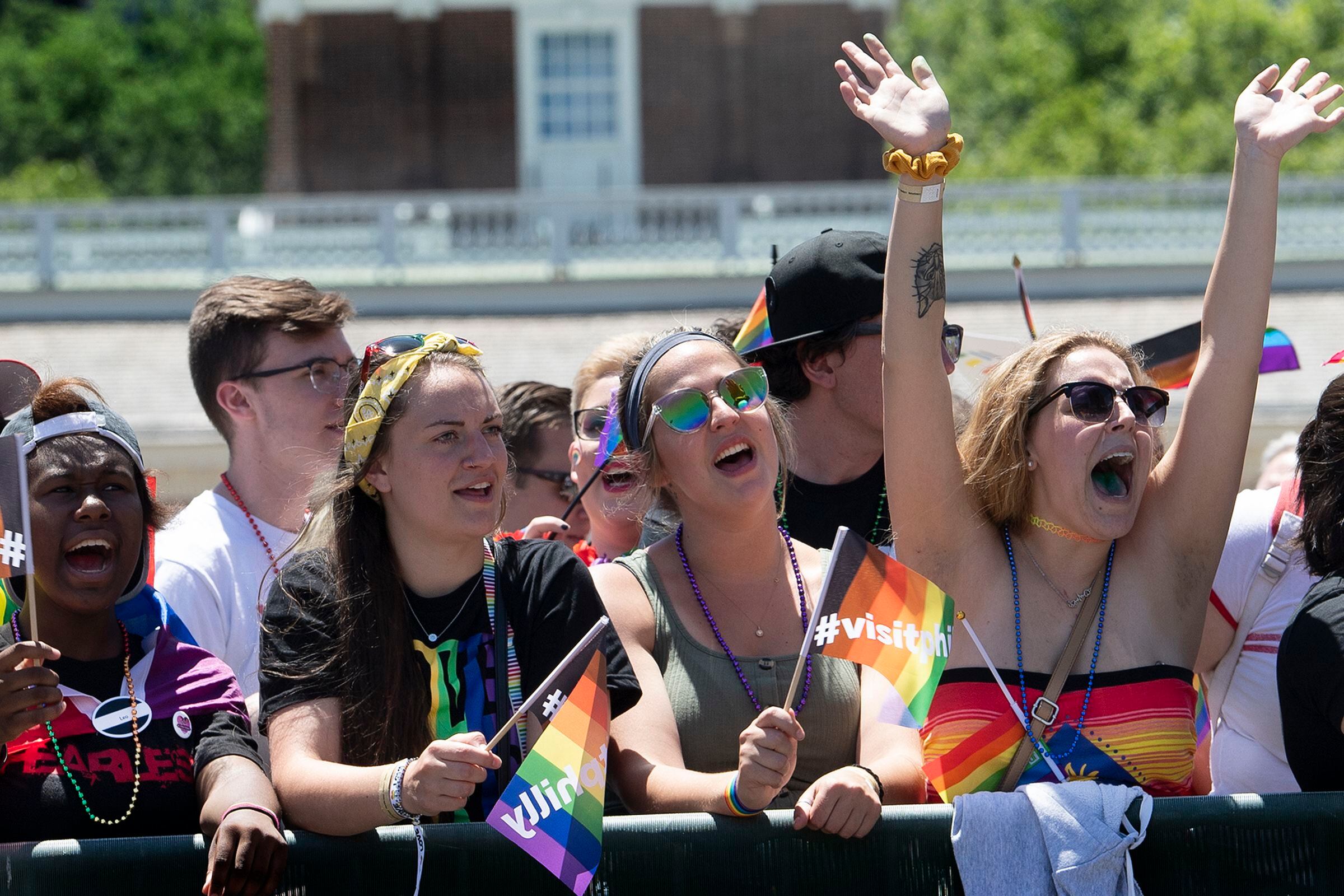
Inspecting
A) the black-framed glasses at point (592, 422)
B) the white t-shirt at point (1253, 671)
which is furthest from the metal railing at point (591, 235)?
the white t-shirt at point (1253, 671)

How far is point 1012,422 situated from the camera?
3.03 m

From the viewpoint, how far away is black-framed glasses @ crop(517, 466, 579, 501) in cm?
489

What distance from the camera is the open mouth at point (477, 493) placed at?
297cm

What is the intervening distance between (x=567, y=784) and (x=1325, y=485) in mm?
1595

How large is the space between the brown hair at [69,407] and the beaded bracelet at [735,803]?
133 centimetres

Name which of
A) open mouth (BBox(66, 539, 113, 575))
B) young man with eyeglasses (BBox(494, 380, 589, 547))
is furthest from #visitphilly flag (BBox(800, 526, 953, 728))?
young man with eyeglasses (BBox(494, 380, 589, 547))

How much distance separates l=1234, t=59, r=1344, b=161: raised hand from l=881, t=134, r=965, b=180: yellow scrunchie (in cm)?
57

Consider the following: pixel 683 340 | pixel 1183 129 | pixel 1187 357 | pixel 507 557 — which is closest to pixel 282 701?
pixel 507 557

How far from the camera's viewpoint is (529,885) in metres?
2.61

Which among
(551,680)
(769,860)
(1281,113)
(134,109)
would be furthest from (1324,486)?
(134,109)

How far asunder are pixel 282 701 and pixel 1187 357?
2.88 m

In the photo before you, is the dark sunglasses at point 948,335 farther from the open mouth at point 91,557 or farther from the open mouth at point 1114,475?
the open mouth at point 91,557

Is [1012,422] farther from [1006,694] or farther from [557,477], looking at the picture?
[557,477]

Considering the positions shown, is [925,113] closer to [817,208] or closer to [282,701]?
[282,701]
